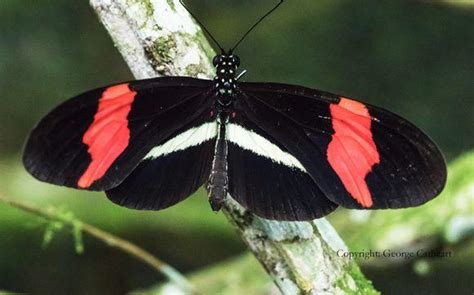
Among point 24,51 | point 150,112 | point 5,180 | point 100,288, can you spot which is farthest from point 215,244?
point 150,112

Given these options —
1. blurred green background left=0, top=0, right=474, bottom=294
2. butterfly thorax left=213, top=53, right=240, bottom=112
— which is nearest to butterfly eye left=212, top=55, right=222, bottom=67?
butterfly thorax left=213, top=53, right=240, bottom=112

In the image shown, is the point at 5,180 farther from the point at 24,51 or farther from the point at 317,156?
the point at 317,156

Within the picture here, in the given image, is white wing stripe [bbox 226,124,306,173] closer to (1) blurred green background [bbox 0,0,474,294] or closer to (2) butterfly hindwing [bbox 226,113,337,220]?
(2) butterfly hindwing [bbox 226,113,337,220]

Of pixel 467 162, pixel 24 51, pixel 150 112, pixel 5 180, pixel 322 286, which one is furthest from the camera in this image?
pixel 24 51

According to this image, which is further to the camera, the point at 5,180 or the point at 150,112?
the point at 5,180

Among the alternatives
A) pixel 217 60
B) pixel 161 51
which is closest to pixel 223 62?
pixel 217 60

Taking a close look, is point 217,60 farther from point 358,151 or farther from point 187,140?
point 358,151

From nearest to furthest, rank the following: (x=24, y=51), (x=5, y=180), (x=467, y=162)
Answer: (x=467, y=162)
(x=5, y=180)
(x=24, y=51)
